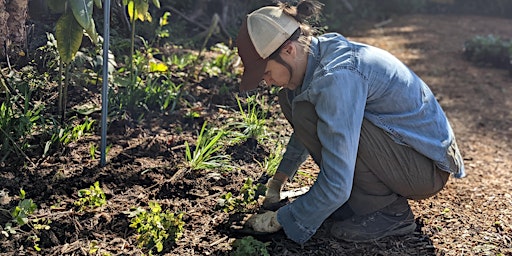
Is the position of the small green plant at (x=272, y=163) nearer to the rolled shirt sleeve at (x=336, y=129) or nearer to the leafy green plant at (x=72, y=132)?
the rolled shirt sleeve at (x=336, y=129)

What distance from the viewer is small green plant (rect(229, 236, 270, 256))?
2.50m

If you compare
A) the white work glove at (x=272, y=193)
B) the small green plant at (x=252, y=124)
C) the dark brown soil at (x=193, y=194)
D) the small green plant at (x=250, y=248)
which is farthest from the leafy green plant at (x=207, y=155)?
the small green plant at (x=250, y=248)

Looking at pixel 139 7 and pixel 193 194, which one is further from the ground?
pixel 139 7

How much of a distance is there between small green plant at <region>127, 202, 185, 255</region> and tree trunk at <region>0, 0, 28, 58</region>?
1.43m

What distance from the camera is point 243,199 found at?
9.79 ft

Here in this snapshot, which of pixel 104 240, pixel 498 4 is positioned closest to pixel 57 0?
pixel 104 240

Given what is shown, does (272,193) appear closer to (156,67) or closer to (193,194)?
(193,194)

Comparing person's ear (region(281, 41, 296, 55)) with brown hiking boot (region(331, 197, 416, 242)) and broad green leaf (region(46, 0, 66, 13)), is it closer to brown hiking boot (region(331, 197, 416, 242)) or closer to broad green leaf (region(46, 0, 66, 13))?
brown hiking boot (region(331, 197, 416, 242))

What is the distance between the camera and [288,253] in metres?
2.63

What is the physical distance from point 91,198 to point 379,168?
1282 millimetres

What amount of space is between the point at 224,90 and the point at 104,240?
1896 millimetres

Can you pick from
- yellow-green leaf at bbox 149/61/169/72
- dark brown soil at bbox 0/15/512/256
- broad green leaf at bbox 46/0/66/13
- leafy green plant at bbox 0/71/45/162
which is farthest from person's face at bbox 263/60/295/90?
yellow-green leaf at bbox 149/61/169/72

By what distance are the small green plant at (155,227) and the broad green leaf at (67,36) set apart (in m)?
0.85

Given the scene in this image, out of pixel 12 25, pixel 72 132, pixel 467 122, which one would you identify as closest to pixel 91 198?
pixel 72 132
